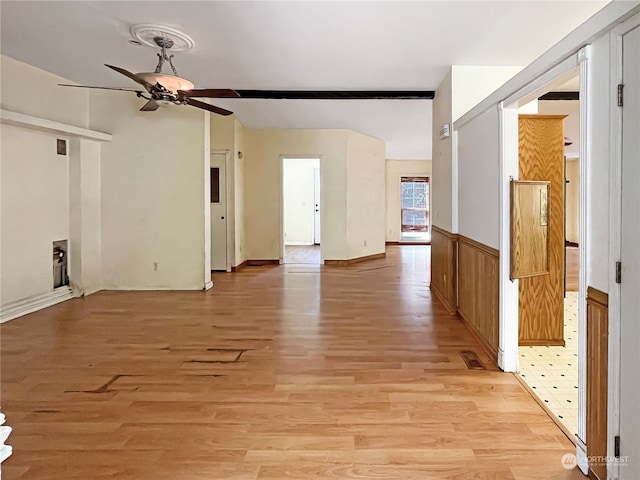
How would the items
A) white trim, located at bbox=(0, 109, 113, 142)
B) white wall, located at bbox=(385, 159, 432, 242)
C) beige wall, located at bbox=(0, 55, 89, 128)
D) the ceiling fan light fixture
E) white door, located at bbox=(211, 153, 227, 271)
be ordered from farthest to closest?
white wall, located at bbox=(385, 159, 432, 242), white door, located at bbox=(211, 153, 227, 271), beige wall, located at bbox=(0, 55, 89, 128), white trim, located at bbox=(0, 109, 113, 142), the ceiling fan light fixture

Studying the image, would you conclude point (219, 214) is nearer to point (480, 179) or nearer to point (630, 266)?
point (480, 179)

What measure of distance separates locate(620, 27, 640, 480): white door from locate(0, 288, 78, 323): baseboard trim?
517 centimetres

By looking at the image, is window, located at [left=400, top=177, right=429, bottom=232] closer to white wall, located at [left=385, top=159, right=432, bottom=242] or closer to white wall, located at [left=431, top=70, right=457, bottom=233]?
white wall, located at [left=385, top=159, right=432, bottom=242]

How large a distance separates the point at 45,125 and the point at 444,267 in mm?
4657

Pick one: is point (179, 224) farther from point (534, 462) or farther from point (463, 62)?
point (534, 462)

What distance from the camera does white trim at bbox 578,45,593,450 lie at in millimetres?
1852

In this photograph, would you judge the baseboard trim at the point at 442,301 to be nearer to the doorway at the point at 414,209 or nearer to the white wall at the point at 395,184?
the white wall at the point at 395,184

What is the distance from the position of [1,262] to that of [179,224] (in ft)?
6.76

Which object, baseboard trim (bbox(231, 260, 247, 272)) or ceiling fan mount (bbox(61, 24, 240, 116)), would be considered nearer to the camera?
ceiling fan mount (bbox(61, 24, 240, 116))

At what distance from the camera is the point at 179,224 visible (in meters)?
5.88

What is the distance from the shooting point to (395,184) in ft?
39.5

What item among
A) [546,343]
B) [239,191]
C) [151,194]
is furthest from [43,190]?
[546,343]

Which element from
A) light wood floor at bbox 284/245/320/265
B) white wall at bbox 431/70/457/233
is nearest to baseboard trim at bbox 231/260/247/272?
light wood floor at bbox 284/245/320/265

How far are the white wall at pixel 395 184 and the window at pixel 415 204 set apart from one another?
261 mm
